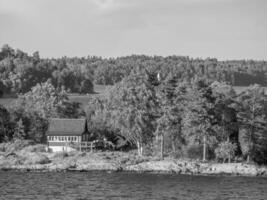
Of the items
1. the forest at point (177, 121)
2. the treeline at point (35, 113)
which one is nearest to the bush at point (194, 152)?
the forest at point (177, 121)

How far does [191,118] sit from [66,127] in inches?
904

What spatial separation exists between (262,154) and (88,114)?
129 ft

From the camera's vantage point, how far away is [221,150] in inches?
3595

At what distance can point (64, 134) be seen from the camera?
103 meters

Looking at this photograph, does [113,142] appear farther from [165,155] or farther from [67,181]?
[67,181]

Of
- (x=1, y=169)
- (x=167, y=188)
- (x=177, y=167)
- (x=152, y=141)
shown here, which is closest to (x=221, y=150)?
(x=177, y=167)

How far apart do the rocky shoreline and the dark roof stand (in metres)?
7.95

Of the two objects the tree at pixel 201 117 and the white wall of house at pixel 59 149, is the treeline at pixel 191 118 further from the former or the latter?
the white wall of house at pixel 59 149

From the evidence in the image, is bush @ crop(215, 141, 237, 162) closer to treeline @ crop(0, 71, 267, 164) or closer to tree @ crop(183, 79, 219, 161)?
treeline @ crop(0, 71, 267, 164)

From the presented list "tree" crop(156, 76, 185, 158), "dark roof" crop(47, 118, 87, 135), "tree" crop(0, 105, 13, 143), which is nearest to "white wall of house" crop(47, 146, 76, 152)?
"dark roof" crop(47, 118, 87, 135)

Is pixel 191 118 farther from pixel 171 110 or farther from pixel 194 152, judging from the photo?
pixel 194 152

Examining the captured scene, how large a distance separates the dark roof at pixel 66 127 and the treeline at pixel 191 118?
5.62 m

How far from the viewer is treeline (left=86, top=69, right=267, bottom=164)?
304 feet

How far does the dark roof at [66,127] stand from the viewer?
337 feet
